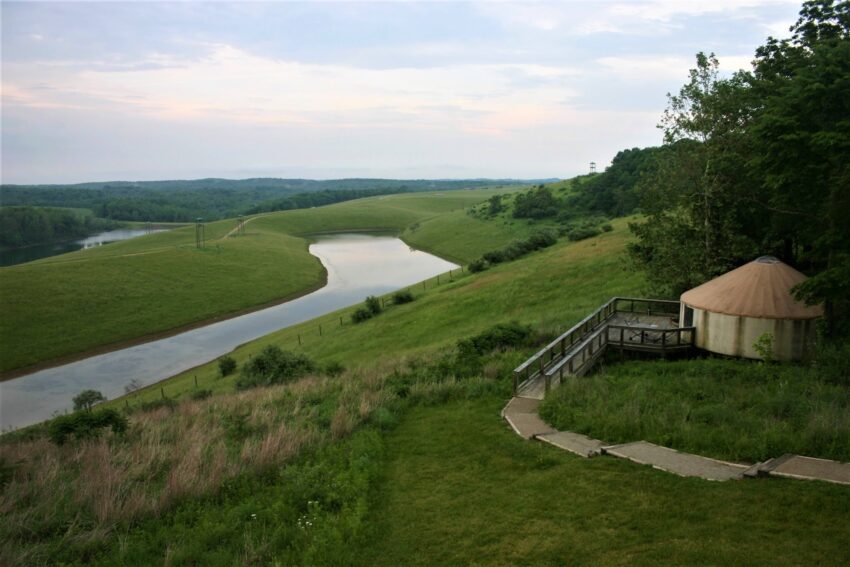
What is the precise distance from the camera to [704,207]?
1016 inches

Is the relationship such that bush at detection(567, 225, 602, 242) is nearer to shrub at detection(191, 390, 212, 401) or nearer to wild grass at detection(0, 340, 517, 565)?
shrub at detection(191, 390, 212, 401)

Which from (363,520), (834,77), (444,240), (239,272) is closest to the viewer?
(363,520)

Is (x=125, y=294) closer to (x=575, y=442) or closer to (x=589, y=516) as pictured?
(x=575, y=442)

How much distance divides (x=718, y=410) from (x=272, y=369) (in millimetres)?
21444

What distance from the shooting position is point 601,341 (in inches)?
873

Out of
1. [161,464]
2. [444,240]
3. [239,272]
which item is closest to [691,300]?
[161,464]

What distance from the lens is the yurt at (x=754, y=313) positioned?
786 inches

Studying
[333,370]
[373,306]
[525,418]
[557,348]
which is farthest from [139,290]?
[525,418]

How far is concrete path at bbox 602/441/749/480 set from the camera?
1009cm

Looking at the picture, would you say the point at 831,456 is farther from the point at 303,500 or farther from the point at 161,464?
the point at 161,464

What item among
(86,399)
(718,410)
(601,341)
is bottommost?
(86,399)

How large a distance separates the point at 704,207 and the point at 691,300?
579 centimetres

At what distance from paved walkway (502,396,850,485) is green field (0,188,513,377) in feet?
154

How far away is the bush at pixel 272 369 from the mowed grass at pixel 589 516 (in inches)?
670
